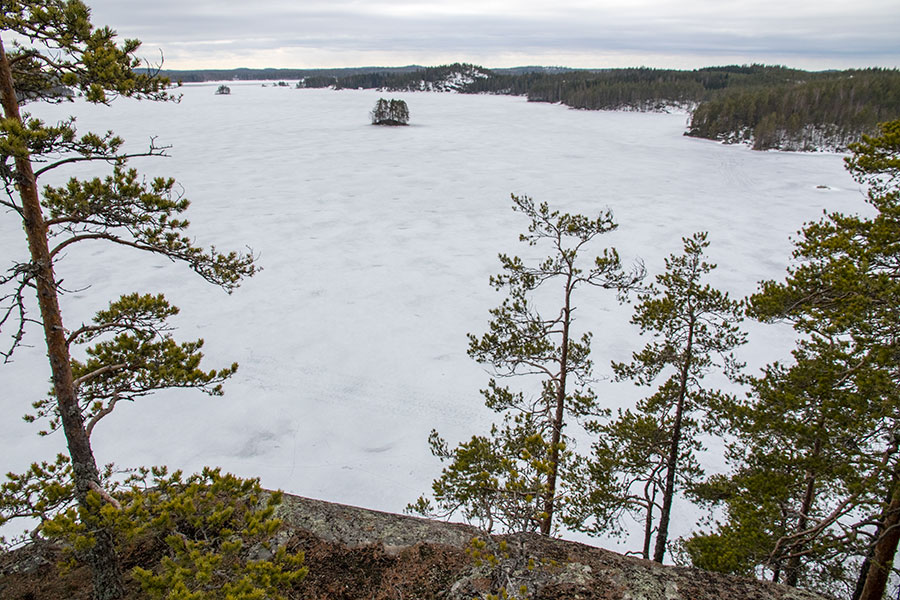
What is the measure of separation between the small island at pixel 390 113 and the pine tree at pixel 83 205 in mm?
75130

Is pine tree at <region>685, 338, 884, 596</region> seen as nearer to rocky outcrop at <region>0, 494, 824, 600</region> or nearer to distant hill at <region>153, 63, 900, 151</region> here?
rocky outcrop at <region>0, 494, 824, 600</region>

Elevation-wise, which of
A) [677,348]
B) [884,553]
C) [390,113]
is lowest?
[884,553]

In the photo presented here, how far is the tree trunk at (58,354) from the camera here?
13.0ft

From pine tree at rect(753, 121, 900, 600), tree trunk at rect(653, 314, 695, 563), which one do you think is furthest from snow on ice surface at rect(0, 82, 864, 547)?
pine tree at rect(753, 121, 900, 600)

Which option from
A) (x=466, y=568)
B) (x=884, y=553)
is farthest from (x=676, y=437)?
(x=466, y=568)

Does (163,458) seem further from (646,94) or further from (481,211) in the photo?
(646,94)

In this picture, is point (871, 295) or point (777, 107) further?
point (777, 107)

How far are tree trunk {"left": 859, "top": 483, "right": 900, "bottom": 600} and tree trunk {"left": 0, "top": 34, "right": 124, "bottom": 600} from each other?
7575 mm

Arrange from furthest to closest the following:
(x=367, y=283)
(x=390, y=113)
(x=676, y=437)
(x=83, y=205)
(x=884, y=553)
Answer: (x=390, y=113)
(x=367, y=283)
(x=676, y=437)
(x=884, y=553)
(x=83, y=205)

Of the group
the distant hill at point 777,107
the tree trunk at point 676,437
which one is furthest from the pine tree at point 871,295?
the distant hill at point 777,107

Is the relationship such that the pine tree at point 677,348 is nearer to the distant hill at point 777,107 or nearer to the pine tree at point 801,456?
the pine tree at point 801,456

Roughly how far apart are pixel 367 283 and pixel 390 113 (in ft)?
196

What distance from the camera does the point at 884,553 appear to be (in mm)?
5789

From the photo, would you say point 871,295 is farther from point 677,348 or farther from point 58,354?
point 58,354
